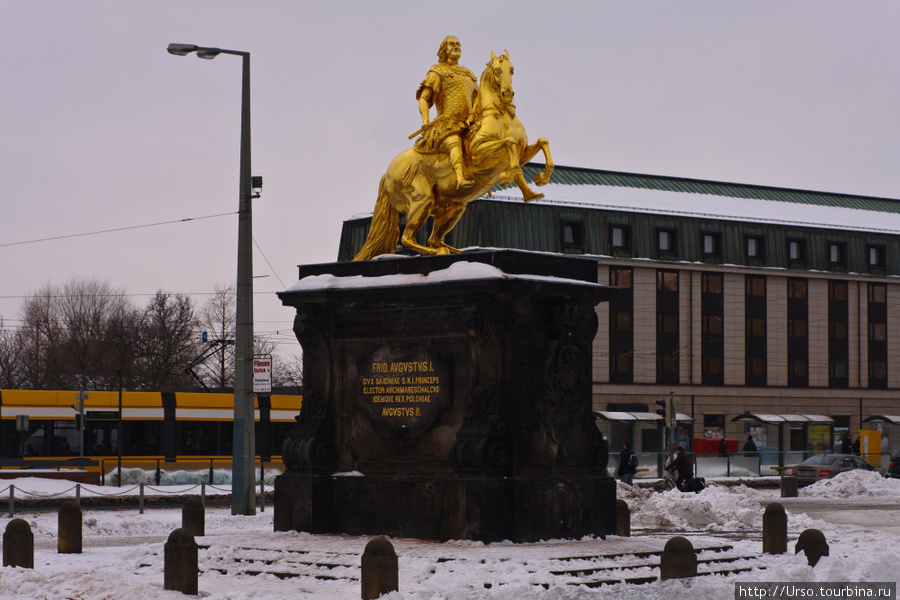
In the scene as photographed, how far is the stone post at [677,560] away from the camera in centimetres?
1543

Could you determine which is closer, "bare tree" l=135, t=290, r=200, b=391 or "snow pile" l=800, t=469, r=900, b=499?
"snow pile" l=800, t=469, r=900, b=499

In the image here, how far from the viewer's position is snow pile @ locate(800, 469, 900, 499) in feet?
140

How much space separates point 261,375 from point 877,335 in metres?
64.9

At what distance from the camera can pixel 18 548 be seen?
17.0 meters

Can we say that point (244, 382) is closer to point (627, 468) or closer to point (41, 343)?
point (627, 468)

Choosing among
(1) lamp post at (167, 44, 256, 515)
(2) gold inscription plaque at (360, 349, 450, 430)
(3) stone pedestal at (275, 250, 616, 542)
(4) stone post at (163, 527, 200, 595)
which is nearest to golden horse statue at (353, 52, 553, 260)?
(3) stone pedestal at (275, 250, 616, 542)

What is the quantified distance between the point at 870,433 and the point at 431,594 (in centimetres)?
5185

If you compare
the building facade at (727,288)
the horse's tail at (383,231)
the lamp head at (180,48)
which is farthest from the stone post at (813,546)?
the building facade at (727,288)

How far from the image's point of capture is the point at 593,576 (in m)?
15.5

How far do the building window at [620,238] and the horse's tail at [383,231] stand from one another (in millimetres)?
54889

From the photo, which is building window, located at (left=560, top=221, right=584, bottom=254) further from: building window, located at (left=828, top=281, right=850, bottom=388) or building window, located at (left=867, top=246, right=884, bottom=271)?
building window, located at (left=867, top=246, right=884, bottom=271)

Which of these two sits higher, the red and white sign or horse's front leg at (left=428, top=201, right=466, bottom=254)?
horse's front leg at (left=428, top=201, right=466, bottom=254)

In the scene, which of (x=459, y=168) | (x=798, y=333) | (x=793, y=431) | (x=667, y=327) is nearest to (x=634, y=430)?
(x=667, y=327)

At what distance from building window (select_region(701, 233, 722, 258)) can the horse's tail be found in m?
59.9
